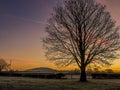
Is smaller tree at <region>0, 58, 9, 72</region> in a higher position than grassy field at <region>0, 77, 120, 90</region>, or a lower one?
higher

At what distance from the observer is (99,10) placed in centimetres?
5056

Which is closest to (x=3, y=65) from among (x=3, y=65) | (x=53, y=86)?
(x=3, y=65)


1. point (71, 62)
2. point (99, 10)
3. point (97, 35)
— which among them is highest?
point (99, 10)

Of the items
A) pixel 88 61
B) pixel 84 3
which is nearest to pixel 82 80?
pixel 88 61

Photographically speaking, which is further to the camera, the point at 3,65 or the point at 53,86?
the point at 3,65

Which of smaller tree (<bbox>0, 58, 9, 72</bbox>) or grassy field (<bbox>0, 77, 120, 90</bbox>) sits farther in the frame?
smaller tree (<bbox>0, 58, 9, 72</bbox>)

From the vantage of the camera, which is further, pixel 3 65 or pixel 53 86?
pixel 3 65

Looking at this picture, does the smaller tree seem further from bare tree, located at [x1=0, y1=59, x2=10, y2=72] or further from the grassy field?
the grassy field

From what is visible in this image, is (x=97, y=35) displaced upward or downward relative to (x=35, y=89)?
upward

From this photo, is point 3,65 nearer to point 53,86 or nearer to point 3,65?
point 3,65

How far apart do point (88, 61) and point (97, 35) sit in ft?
17.7

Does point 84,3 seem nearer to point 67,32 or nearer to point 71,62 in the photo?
point 67,32

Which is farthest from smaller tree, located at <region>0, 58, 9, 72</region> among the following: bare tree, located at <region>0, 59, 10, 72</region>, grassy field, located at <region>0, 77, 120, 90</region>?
grassy field, located at <region>0, 77, 120, 90</region>

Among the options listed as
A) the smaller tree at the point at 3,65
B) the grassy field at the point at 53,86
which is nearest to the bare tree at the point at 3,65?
the smaller tree at the point at 3,65
